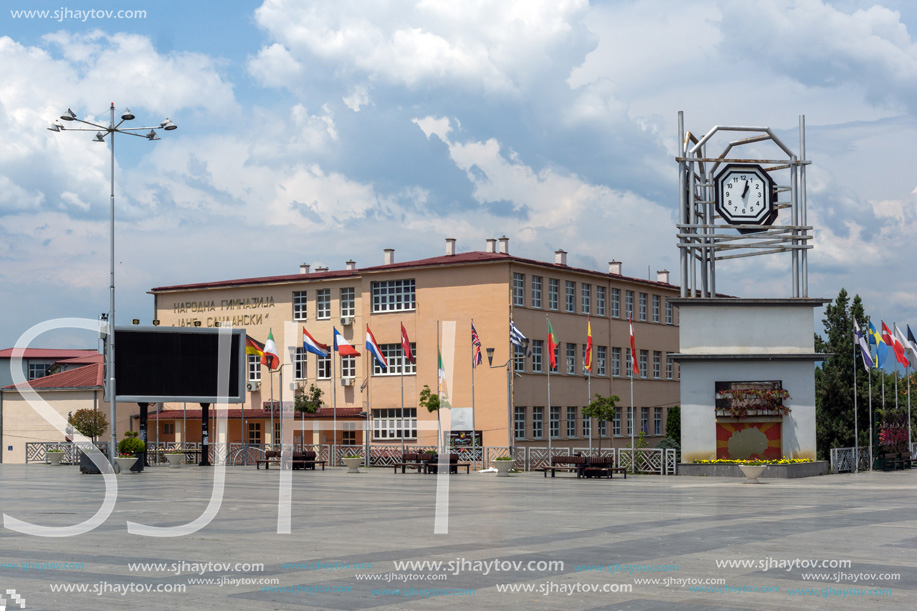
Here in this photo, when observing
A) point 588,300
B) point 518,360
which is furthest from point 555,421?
point 588,300

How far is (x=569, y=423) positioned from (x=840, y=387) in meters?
18.2

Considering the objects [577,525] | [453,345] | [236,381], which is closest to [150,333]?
[236,381]

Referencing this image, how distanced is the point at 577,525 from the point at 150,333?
3260 cm

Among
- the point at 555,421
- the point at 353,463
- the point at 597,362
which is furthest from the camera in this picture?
the point at 597,362

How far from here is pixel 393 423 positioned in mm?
59812

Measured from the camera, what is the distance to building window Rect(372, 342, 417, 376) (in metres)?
60.0

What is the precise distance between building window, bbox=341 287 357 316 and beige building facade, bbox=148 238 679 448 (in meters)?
0.09

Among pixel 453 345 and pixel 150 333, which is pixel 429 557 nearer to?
pixel 150 333

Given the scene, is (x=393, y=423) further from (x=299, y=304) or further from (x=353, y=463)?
(x=353, y=463)

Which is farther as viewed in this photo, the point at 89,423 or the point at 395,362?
the point at 395,362

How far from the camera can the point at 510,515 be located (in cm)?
2103

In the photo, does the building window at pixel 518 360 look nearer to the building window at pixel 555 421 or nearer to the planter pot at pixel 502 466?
the building window at pixel 555 421

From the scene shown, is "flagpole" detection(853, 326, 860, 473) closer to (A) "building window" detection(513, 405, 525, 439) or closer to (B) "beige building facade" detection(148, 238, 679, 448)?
(B) "beige building facade" detection(148, 238, 679, 448)

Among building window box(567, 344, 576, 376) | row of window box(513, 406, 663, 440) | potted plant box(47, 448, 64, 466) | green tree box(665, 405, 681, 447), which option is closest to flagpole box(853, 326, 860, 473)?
row of window box(513, 406, 663, 440)
